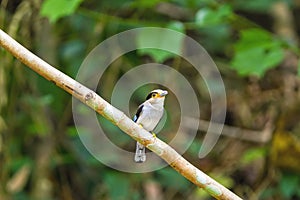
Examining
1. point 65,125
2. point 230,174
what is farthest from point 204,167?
point 65,125

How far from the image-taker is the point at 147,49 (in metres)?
1.86

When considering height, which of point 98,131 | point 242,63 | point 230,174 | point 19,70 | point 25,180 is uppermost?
point 242,63

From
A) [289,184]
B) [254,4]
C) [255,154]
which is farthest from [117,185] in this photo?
[254,4]

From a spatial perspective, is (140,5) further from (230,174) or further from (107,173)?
(230,174)

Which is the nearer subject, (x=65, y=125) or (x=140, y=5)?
(x=140, y=5)

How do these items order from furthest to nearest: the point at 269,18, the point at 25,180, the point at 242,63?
Result: the point at 269,18 → the point at 25,180 → the point at 242,63

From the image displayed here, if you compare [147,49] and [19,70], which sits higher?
[147,49]

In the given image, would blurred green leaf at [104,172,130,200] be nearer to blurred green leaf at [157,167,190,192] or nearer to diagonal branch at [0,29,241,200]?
blurred green leaf at [157,167,190,192]

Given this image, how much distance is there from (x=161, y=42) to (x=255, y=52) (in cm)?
33

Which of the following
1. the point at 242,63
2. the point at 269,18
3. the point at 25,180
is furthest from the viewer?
the point at 269,18

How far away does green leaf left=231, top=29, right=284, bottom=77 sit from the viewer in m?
1.96

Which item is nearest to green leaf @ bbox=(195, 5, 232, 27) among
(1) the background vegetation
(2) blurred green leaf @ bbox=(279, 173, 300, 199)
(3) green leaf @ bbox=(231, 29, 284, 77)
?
(1) the background vegetation

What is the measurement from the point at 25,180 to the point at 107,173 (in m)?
0.37

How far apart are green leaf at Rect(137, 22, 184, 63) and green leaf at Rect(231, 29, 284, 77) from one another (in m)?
0.23
